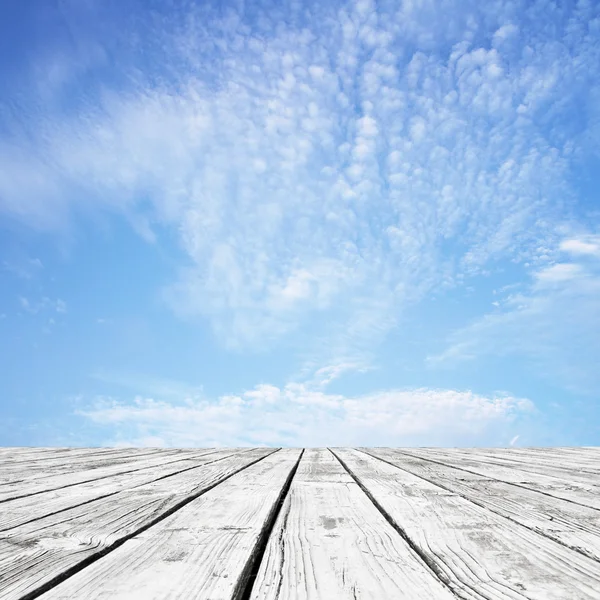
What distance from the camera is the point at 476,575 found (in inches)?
31.4

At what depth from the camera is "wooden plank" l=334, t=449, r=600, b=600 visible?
2.46 ft

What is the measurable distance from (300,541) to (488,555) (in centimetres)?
36

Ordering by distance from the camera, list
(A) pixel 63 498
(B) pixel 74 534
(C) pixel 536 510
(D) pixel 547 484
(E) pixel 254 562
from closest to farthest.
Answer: (E) pixel 254 562 → (B) pixel 74 534 → (C) pixel 536 510 → (A) pixel 63 498 → (D) pixel 547 484

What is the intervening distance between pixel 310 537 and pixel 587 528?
2.19 ft

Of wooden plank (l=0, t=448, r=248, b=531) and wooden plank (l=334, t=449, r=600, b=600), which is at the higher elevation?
wooden plank (l=0, t=448, r=248, b=531)

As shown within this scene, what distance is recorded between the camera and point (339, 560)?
2.85 ft

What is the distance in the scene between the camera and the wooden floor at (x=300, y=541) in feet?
2.47

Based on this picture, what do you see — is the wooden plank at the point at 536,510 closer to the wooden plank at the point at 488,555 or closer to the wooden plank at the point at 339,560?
the wooden plank at the point at 488,555

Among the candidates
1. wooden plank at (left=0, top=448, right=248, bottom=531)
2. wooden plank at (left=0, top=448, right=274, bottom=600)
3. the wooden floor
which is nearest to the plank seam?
the wooden floor

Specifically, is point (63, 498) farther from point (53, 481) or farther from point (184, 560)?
point (184, 560)

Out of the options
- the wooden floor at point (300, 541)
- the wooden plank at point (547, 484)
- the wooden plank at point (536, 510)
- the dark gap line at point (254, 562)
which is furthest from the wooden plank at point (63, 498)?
the wooden plank at point (547, 484)

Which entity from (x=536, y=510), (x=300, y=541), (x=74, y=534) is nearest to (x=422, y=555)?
(x=300, y=541)

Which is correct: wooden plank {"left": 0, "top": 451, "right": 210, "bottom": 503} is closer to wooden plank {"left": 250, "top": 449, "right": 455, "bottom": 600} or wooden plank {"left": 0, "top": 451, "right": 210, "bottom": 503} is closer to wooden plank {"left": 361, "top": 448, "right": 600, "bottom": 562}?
wooden plank {"left": 250, "top": 449, "right": 455, "bottom": 600}

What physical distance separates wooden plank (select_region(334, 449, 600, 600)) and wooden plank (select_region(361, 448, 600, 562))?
4 centimetres
